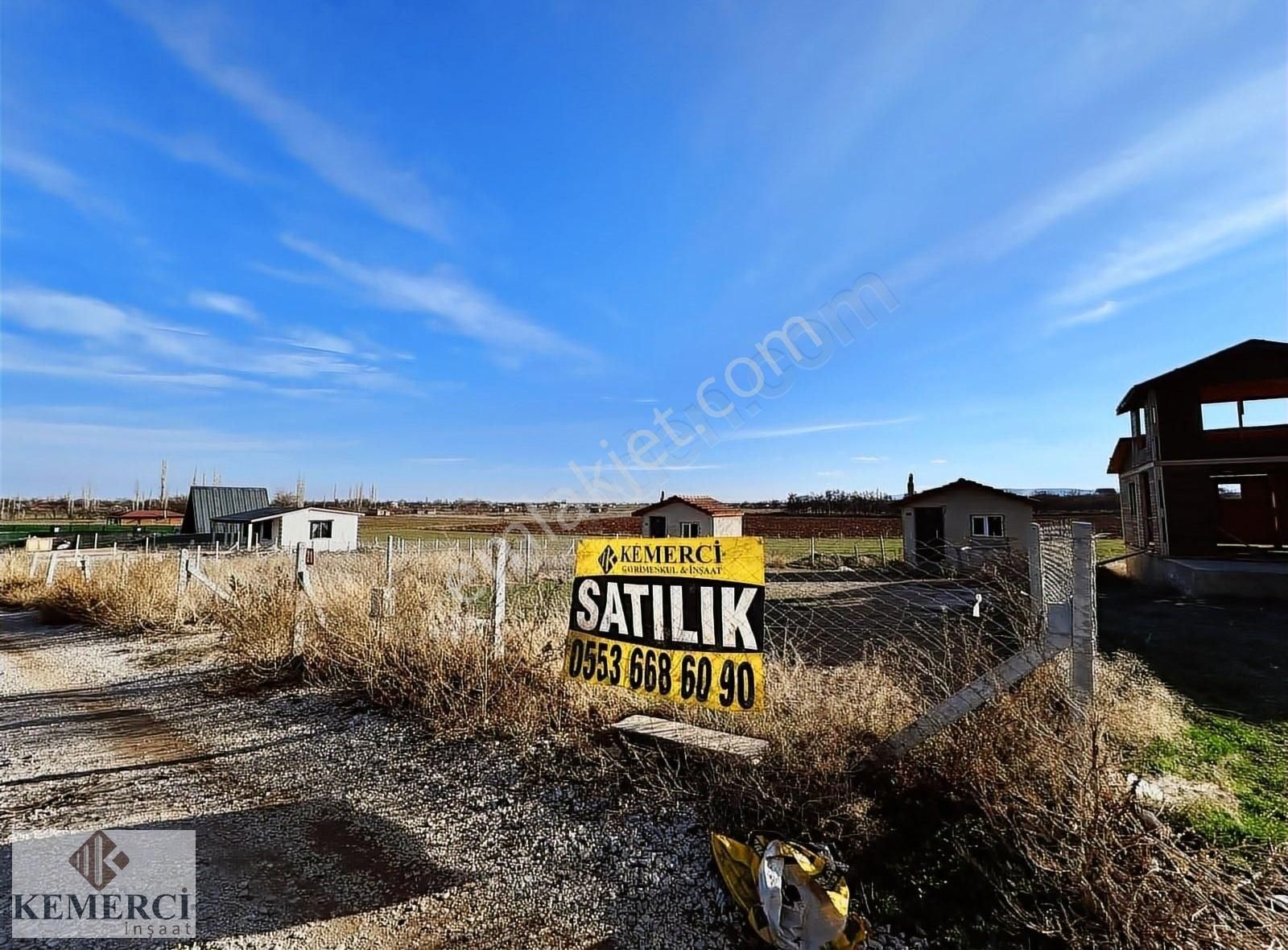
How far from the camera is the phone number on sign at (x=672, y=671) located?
3.48m

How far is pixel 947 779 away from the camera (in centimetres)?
311

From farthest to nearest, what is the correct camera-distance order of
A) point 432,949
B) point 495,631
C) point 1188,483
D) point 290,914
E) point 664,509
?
1. point 664,509
2. point 1188,483
3. point 495,631
4. point 290,914
5. point 432,949

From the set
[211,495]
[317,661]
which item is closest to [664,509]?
[317,661]

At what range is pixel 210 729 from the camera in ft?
17.2

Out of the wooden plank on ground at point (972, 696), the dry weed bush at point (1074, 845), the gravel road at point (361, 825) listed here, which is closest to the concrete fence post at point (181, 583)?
the gravel road at point (361, 825)

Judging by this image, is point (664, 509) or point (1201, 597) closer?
point (1201, 597)

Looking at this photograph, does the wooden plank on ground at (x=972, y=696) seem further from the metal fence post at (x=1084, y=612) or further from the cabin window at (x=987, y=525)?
the cabin window at (x=987, y=525)

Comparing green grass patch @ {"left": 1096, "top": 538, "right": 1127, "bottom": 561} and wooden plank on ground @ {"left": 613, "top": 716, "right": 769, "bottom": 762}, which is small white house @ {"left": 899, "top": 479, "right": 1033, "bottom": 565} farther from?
wooden plank on ground @ {"left": 613, "top": 716, "right": 769, "bottom": 762}

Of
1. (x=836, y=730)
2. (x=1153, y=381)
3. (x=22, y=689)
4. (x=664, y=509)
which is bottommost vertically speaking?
(x=22, y=689)

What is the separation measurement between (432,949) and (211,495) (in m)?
46.8

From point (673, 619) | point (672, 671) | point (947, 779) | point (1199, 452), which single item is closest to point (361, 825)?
point (672, 671)

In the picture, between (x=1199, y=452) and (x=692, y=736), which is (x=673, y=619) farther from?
(x=1199, y=452)

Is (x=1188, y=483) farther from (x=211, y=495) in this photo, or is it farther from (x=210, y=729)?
(x=211, y=495)

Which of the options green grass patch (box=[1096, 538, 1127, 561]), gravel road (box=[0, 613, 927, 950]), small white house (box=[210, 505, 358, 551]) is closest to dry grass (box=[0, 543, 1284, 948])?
gravel road (box=[0, 613, 927, 950])
